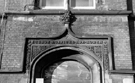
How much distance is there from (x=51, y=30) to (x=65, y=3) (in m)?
1.17

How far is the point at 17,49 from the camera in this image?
798 centimetres

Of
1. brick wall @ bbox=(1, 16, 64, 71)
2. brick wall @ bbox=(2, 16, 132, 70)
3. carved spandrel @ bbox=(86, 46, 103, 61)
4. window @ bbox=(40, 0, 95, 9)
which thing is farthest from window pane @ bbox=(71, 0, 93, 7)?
carved spandrel @ bbox=(86, 46, 103, 61)

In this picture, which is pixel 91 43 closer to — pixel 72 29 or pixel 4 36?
pixel 72 29

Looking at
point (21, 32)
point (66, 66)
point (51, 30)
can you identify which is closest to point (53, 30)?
point (51, 30)

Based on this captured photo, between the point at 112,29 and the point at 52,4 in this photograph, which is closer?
the point at 112,29

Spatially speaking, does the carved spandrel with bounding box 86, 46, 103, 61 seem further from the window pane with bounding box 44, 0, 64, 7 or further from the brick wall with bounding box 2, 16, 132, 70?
the window pane with bounding box 44, 0, 64, 7

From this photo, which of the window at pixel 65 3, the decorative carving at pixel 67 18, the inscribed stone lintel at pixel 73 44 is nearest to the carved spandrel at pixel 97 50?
the inscribed stone lintel at pixel 73 44

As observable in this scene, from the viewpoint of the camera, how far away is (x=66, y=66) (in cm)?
834

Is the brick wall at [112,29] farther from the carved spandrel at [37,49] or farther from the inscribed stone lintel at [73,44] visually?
the carved spandrel at [37,49]

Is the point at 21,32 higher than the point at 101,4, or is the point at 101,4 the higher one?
the point at 101,4

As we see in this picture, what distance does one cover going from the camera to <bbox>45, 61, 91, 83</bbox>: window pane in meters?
8.11

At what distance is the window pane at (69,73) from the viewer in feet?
26.6

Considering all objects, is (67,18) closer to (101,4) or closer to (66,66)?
(101,4)

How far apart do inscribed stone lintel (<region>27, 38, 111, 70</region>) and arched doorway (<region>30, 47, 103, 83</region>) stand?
142mm
